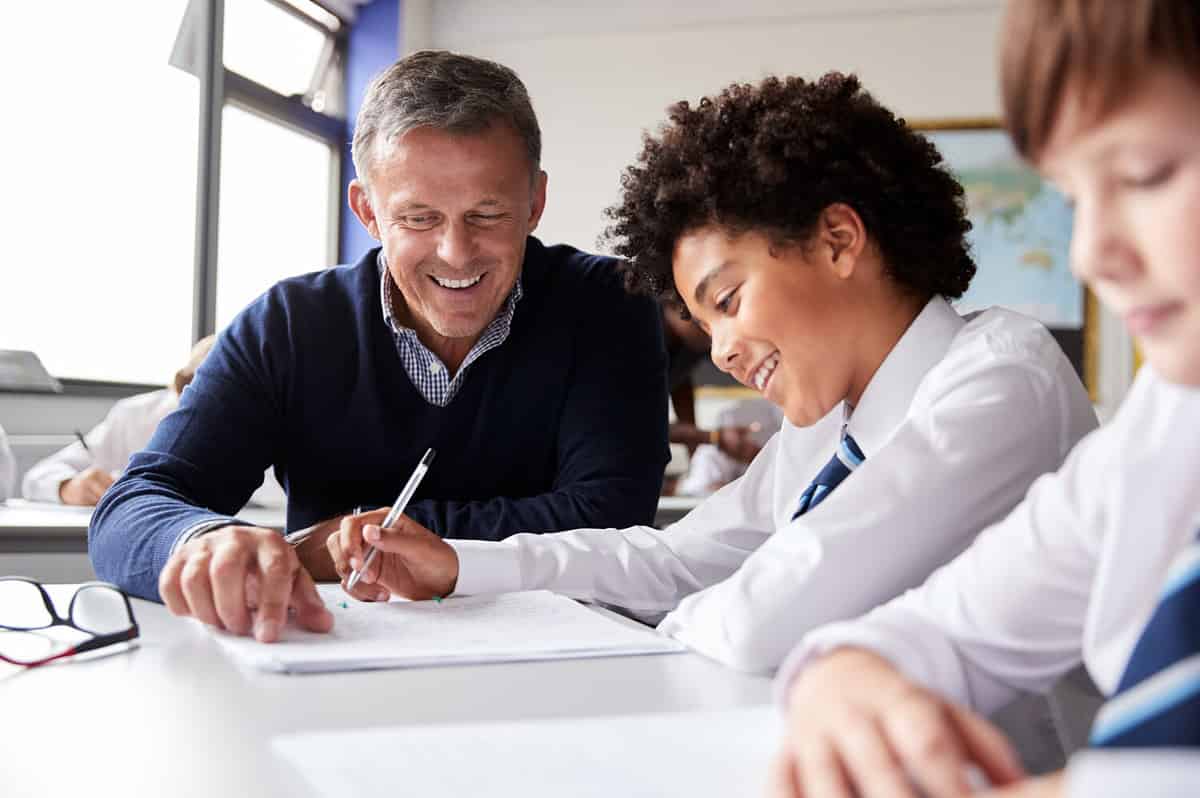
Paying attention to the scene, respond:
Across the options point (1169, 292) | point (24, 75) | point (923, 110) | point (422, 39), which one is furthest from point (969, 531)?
point (422, 39)

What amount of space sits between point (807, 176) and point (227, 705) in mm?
776

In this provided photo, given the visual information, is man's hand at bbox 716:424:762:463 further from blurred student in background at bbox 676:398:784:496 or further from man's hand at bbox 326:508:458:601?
man's hand at bbox 326:508:458:601

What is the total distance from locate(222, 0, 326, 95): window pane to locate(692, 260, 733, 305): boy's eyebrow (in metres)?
4.51

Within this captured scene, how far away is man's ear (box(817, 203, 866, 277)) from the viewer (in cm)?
120

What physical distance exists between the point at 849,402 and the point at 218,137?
4434mm

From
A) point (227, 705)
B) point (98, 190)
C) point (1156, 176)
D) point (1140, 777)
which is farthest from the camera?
point (98, 190)

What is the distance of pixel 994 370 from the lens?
39.7 inches

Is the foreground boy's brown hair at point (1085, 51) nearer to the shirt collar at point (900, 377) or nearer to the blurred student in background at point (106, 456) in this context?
the shirt collar at point (900, 377)

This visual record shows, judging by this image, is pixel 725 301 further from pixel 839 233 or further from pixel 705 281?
pixel 839 233

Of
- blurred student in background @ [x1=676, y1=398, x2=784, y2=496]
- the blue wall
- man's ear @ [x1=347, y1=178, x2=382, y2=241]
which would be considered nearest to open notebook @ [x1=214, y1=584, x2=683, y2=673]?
man's ear @ [x1=347, y1=178, x2=382, y2=241]

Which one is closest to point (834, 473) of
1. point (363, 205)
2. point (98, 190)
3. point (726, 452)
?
point (363, 205)

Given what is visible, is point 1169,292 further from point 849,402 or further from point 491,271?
point 491,271

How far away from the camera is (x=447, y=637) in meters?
1.04

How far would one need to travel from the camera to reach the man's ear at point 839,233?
1204mm
